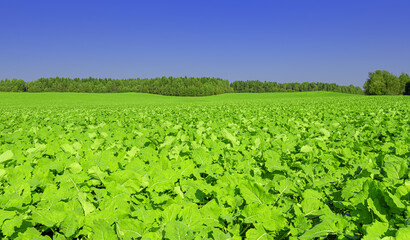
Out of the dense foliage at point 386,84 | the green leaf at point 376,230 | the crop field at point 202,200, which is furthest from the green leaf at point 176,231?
the dense foliage at point 386,84

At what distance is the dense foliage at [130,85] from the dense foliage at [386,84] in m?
58.6

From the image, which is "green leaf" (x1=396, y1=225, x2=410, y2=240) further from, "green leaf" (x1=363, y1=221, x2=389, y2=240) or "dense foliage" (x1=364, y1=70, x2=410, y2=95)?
"dense foliage" (x1=364, y1=70, x2=410, y2=95)

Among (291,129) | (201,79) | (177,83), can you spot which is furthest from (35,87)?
(291,129)

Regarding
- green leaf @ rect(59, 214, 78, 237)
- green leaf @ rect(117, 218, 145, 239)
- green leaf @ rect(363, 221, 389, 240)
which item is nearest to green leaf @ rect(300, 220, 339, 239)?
green leaf @ rect(363, 221, 389, 240)

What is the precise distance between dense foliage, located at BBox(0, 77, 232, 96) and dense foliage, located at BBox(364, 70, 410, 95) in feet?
192

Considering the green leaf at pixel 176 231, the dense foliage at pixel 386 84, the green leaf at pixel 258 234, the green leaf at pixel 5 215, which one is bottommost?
the green leaf at pixel 258 234

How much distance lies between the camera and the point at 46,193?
207 cm

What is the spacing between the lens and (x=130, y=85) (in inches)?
4862

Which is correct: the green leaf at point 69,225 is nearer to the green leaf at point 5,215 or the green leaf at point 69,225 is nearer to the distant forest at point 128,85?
the green leaf at point 5,215

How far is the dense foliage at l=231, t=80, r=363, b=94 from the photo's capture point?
143750 millimetres

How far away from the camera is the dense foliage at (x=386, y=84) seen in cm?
8369

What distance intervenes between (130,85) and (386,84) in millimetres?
107209

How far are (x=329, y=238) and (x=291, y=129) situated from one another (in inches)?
182

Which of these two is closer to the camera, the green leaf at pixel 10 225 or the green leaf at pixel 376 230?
the green leaf at pixel 376 230
